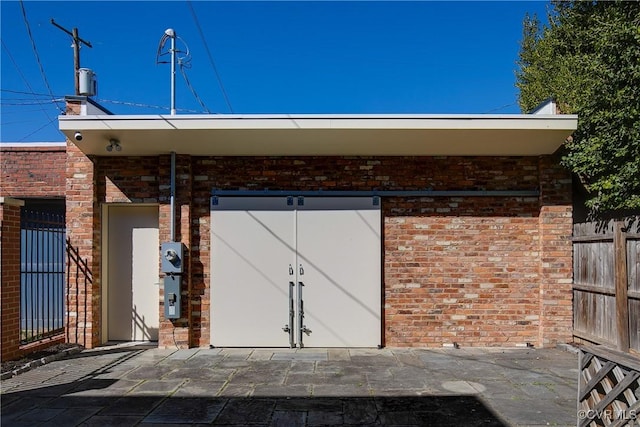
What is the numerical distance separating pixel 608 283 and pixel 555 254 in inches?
38.7

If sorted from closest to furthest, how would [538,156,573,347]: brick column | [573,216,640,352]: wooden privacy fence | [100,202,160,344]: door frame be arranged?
[573,216,640,352]: wooden privacy fence, [538,156,573,347]: brick column, [100,202,160,344]: door frame

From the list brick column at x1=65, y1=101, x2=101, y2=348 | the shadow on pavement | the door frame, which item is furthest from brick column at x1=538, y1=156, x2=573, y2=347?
brick column at x1=65, y1=101, x2=101, y2=348

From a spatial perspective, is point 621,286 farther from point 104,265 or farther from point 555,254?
point 104,265

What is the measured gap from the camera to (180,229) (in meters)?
7.05

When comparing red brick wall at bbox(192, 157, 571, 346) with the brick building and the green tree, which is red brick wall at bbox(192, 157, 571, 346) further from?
the green tree

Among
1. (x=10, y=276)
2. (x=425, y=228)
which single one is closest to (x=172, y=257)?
(x=10, y=276)

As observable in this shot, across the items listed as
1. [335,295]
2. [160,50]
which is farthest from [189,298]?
[160,50]

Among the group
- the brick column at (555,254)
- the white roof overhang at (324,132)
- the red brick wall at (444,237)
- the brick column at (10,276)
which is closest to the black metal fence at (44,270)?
the brick column at (10,276)

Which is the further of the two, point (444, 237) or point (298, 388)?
point (444, 237)

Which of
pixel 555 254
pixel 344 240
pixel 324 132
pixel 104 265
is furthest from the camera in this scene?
pixel 104 265

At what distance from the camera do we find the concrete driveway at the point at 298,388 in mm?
4359

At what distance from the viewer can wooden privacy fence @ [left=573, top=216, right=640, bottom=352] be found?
5586mm

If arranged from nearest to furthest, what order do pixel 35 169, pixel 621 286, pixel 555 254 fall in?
pixel 621 286
pixel 555 254
pixel 35 169

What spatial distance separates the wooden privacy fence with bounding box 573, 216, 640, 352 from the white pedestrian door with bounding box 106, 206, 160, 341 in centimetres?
625
